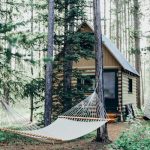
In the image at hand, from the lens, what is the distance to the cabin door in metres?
20.0

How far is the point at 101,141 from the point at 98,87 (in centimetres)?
191

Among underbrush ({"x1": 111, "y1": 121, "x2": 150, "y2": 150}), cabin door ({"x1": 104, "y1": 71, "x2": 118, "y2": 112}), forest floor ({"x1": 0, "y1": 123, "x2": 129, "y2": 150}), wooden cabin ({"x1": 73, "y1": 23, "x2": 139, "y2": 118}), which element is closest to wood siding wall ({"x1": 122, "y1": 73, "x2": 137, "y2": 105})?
wooden cabin ({"x1": 73, "y1": 23, "x2": 139, "y2": 118})

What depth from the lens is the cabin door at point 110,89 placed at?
789 inches

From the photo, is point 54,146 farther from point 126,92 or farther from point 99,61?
point 126,92

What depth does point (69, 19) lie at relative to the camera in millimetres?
14523

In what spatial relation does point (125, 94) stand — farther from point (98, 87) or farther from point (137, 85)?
point (98, 87)

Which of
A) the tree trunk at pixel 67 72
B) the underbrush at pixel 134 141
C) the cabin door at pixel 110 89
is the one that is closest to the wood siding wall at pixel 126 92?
the cabin door at pixel 110 89

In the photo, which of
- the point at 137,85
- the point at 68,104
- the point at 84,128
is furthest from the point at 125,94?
the point at 84,128

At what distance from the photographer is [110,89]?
20.1 meters

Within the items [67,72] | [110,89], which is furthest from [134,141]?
[110,89]

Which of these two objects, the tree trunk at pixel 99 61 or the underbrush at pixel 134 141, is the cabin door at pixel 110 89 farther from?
the underbrush at pixel 134 141

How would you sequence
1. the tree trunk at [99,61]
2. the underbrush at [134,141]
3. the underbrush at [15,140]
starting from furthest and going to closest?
the underbrush at [15,140], the tree trunk at [99,61], the underbrush at [134,141]

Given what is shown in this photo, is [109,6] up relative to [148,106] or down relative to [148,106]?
up

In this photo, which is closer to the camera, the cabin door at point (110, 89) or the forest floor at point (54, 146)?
the forest floor at point (54, 146)
